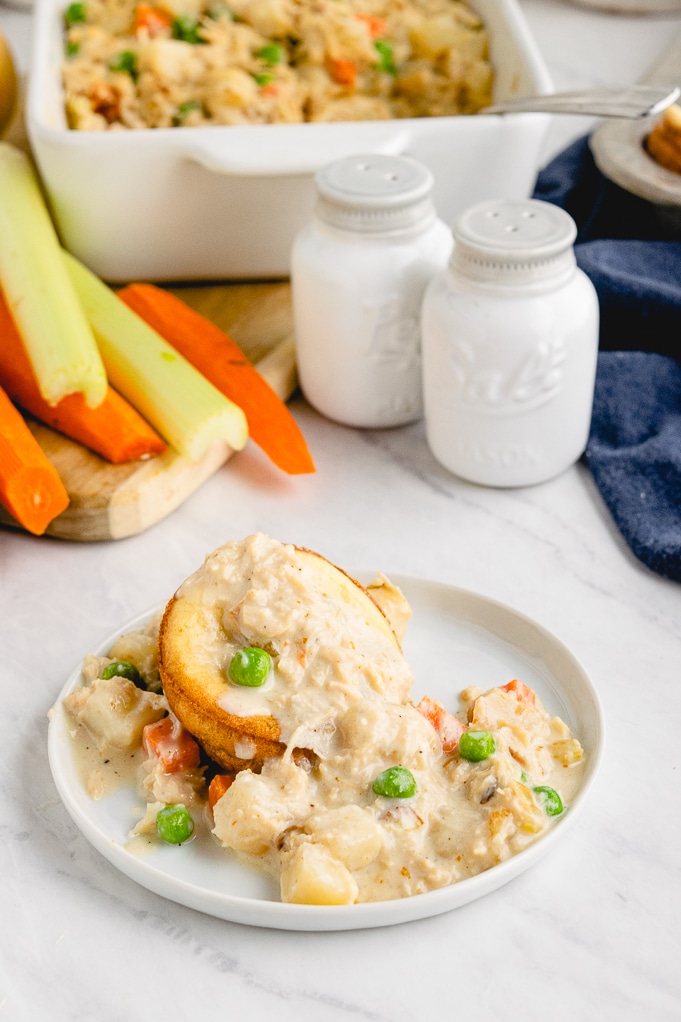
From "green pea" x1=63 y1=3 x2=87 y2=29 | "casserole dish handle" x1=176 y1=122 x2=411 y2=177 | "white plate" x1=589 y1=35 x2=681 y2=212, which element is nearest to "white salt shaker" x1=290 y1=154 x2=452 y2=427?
"casserole dish handle" x1=176 y1=122 x2=411 y2=177

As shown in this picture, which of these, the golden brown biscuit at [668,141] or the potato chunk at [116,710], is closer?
the potato chunk at [116,710]

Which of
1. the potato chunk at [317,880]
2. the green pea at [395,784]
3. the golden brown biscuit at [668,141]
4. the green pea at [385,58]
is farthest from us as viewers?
the green pea at [385,58]

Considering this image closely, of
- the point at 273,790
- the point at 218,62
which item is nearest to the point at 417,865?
the point at 273,790

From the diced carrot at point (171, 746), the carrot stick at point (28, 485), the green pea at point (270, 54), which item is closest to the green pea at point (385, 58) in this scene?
the green pea at point (270, 54)

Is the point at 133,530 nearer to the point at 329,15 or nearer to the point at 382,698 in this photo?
the point at 382,698

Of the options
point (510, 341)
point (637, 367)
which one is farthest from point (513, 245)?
point (637, 367)

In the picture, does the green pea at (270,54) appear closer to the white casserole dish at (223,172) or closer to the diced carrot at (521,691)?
the white casserole dish at (223,172)

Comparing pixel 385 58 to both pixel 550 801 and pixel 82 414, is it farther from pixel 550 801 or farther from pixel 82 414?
pixel 550 801
